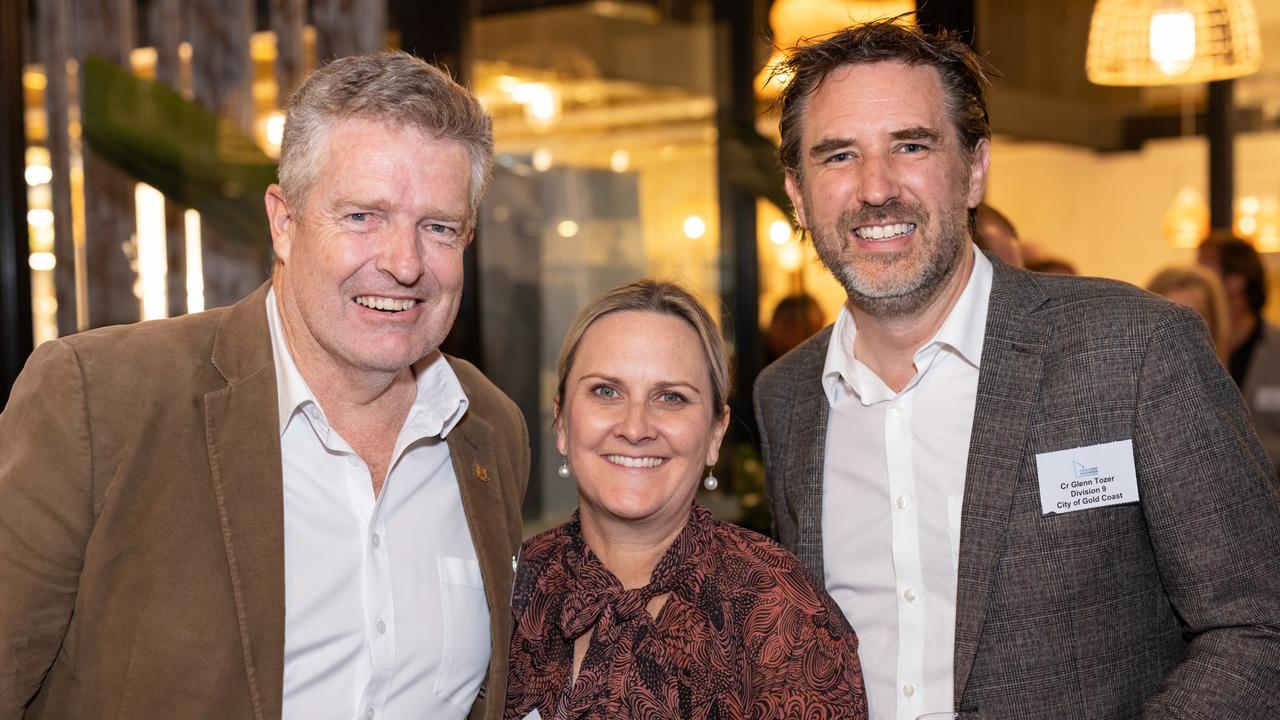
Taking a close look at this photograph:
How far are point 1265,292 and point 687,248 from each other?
2.44 m

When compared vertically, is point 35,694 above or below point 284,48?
below

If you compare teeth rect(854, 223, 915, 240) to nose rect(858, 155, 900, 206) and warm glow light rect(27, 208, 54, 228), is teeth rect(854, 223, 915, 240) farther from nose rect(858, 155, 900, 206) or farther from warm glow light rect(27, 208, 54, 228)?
warm glow light rect(27, 208, 54, 228)

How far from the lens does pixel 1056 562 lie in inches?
75.8

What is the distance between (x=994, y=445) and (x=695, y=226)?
3.21 metres

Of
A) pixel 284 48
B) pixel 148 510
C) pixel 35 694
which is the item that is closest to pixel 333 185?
pixel 148 510

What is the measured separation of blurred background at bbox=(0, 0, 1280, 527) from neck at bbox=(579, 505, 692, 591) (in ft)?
6.61

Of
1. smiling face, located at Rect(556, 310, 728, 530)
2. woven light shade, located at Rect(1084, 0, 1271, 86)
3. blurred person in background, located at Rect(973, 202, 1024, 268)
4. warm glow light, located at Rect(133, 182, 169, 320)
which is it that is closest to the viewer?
smiling face, located at Rect(556, 310, 728, 530)

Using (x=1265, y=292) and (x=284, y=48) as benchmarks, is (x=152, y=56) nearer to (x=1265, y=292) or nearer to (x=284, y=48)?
(x=284, y=48)

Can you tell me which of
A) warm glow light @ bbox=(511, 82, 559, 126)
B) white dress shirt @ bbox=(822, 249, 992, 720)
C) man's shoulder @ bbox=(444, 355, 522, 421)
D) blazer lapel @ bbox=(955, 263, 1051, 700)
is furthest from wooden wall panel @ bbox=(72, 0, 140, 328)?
blazer lapel @ bbox=(955, 263, 1051, 700)

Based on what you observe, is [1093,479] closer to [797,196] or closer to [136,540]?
[797,196]

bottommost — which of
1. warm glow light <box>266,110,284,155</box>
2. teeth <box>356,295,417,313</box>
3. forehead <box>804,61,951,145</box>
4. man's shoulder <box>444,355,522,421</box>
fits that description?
man's shoulder <box>444,355,522,421</box>

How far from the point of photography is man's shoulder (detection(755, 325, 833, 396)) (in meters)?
2.39

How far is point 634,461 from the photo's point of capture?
2023mm

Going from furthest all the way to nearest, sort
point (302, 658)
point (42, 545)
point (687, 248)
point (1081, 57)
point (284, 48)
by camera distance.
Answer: point (1081, 57) → point (687, 248) → point (284, 48) → point (302, 658) → point (42, 545)
